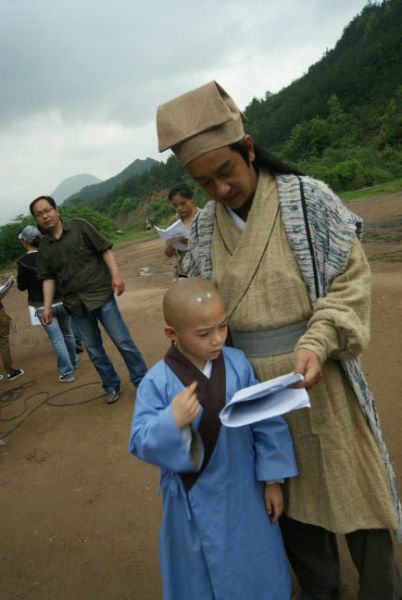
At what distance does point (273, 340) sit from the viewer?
4.25 feet

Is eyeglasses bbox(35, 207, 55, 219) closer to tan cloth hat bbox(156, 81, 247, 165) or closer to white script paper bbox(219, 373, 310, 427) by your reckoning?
tan cloth hat bbox(156, 81, 247, 165)

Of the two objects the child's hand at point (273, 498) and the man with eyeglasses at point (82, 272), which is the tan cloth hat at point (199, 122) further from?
the man with eyeglasses at point (82, 272)

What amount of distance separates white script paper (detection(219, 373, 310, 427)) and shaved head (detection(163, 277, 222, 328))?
0.32m

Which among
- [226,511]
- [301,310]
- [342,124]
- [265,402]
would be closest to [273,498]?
[226,511]

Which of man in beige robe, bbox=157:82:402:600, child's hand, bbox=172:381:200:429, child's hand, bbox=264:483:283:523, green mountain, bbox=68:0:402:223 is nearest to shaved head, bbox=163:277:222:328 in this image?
man in beige robe, bbox=157:82:402:600

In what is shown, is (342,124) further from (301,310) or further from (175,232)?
(301,310)

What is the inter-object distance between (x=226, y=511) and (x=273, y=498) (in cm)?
18

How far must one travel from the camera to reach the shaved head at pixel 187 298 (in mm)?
1211

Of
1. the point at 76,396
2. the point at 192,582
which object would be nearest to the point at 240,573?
the point at 192,582

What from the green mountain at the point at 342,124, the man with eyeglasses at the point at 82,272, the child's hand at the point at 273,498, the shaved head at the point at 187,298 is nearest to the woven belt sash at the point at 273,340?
the shaved head at the point at 187,298

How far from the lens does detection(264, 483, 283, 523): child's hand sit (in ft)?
4.28

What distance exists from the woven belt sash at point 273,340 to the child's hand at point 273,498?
0.44 metres

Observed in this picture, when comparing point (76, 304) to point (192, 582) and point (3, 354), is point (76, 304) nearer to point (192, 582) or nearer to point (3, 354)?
point (3, 354)

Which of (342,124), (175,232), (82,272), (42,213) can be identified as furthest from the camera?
(342,124)
